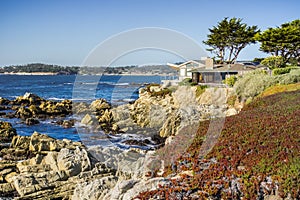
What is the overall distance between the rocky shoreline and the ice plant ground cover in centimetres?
58

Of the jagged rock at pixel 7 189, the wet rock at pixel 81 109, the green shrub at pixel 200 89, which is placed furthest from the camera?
the wet rock at pixel 81 109

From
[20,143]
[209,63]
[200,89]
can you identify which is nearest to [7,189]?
[20,143]

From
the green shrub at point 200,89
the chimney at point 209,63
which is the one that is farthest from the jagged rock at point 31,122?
the chimney at point 209,63

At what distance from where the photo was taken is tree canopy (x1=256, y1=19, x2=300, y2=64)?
37.7m

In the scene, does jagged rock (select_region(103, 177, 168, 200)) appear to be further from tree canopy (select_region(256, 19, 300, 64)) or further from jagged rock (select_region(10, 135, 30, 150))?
tree canopy (select_region(256, 19, 300, 64))

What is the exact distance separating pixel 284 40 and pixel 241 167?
115 feet

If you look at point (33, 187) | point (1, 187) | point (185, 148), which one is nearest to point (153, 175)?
point (185, 148)

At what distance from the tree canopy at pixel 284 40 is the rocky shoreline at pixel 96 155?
1211 cm

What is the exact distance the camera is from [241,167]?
6.90 meters

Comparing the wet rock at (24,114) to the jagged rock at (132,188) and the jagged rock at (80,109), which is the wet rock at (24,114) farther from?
the jagged rock at (132,188)

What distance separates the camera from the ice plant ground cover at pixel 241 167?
20.5 feet

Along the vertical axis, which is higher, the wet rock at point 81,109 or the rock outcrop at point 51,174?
the rock outcrop at point 51,174

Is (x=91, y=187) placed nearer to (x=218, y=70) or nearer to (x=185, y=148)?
(x=185, y=148)

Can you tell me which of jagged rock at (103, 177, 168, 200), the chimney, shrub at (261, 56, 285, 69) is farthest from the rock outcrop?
shrub at (261, 56, 285, 69)
